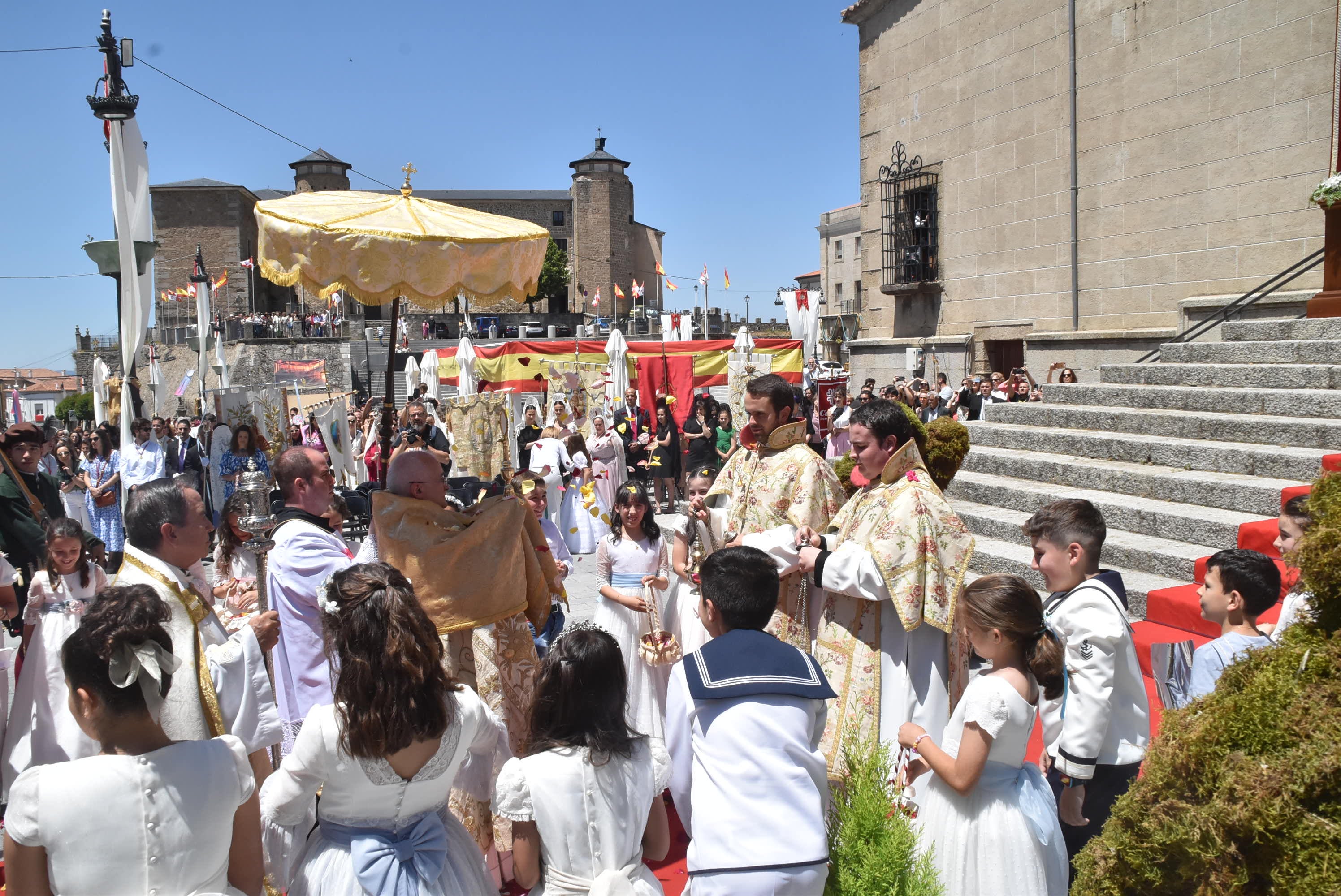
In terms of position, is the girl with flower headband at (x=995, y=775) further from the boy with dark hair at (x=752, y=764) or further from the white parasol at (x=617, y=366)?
the white parasol at (x=617, y=366)

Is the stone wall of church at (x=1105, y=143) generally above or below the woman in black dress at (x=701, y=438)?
above

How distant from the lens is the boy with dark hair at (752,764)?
2.22 m

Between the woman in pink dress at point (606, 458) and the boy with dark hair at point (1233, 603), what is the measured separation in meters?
8.85

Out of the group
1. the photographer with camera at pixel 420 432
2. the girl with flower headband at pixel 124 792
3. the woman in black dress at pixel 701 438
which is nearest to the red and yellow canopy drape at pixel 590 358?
the woman in black dress at pixel 701 438

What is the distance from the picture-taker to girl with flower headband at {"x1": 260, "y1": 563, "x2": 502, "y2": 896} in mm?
2297

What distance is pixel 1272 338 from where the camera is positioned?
8.59 meters

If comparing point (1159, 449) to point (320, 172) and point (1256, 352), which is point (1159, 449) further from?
point (320, 172)

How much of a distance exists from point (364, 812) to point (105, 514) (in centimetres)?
983

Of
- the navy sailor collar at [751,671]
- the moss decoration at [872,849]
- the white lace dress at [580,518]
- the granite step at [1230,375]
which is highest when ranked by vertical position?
the granite step at [1230,375]

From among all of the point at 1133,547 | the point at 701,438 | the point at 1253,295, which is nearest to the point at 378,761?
the point at 1133,547

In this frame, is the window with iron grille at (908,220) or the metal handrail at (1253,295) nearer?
the metal handrail at (1253,295)

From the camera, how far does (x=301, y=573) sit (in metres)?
3.71

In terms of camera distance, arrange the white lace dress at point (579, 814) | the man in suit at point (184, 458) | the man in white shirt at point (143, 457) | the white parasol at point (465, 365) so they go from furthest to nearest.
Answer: the white parasol at point (465, 365) → the man in suit at point (184, 458) → the man in white shirt at point (143, 457) → the white lace dress at point (579, 814)

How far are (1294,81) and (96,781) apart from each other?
1333cm
